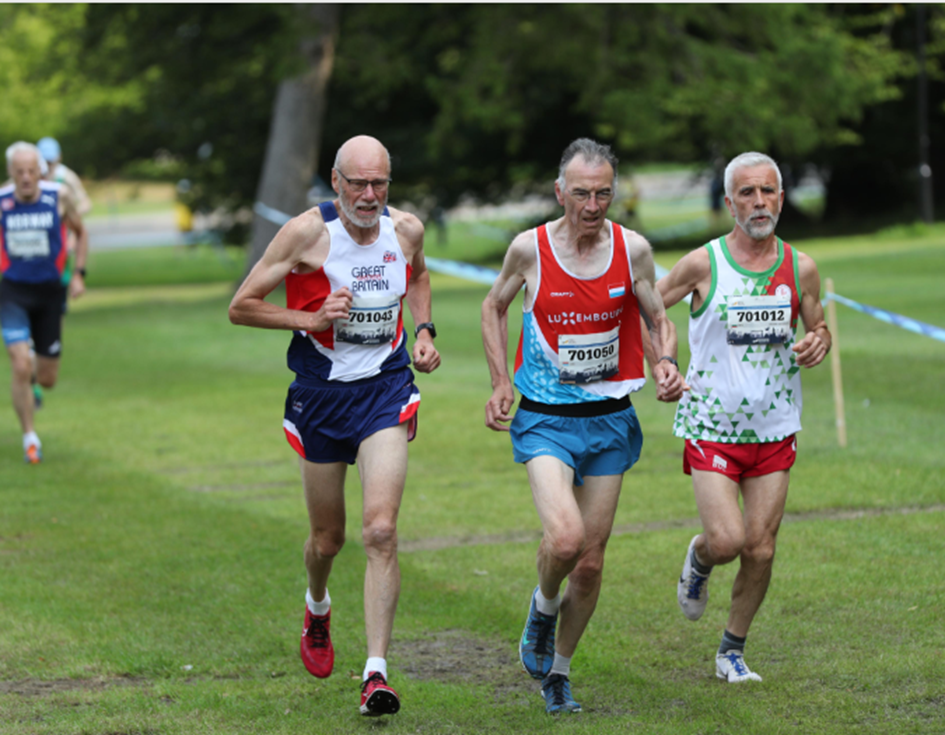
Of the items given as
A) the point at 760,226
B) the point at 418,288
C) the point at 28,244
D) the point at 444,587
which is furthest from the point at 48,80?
the point at 760,226

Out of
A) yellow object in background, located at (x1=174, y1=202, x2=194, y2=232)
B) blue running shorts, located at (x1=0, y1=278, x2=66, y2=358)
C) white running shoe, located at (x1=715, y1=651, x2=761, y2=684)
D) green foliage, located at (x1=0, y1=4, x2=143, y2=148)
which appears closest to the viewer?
white running shoe, located at (x1=715, y1=651, x2=761, y2=684)

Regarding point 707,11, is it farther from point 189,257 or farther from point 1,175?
point 1,175

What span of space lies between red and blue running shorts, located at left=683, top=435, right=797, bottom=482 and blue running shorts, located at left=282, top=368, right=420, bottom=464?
1235 mm

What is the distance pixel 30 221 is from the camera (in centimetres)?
1132

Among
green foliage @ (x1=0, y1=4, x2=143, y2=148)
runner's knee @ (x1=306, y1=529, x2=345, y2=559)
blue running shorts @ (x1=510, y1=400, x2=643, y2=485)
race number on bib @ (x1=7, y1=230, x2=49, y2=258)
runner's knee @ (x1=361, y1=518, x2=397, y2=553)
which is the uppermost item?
green foliage @ (x1=0, y1=4, x2=143, y2=148)

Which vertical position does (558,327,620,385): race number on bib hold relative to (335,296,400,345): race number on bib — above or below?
below

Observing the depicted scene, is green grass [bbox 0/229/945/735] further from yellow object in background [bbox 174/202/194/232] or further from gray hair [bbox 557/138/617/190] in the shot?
yellow object in background [bbox 174/202/194/232]

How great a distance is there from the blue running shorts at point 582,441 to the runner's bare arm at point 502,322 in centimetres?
12

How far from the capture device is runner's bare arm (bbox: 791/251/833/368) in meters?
5.55

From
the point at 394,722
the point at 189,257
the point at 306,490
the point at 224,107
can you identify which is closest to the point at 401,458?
the point at 306,490

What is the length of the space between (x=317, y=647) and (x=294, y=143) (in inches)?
911

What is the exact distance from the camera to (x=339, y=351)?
5703 mm

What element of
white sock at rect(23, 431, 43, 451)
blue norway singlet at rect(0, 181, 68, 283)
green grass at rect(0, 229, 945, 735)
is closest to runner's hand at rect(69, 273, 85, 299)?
blue norway singlet at rect(0, 181, 68, 283)

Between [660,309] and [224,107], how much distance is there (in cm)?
3119
